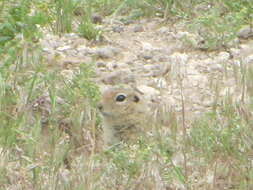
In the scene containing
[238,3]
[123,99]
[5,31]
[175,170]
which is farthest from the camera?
[238,3]

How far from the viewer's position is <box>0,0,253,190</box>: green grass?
448cm

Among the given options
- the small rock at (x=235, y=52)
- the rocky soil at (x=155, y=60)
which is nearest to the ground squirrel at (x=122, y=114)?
the rocky soil at (x=155, y=60)

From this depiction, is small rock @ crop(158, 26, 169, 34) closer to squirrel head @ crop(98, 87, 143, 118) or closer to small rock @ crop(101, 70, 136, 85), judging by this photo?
small rock @ crop(101, 70, 136, 85)

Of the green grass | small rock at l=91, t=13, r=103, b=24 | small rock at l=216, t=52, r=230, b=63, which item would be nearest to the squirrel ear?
the green grass

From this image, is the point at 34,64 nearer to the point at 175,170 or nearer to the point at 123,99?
the point at 123,99

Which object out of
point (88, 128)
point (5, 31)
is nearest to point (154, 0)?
point (5, 31)

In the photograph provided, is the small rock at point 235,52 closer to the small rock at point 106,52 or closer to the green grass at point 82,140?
the green grass at point 82,140

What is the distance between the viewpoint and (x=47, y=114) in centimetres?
588

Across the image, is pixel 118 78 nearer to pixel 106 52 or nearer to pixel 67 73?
pixel 67 73

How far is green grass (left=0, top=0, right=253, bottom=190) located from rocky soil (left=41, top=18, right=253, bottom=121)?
260 millimetres

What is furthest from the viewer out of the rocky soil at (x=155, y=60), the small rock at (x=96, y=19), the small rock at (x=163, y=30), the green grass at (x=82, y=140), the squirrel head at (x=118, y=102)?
the small rock at (x=96, y=19)

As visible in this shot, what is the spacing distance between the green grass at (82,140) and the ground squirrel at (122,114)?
0.10m

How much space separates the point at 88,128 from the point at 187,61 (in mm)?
1937

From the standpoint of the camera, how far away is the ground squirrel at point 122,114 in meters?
5.61
